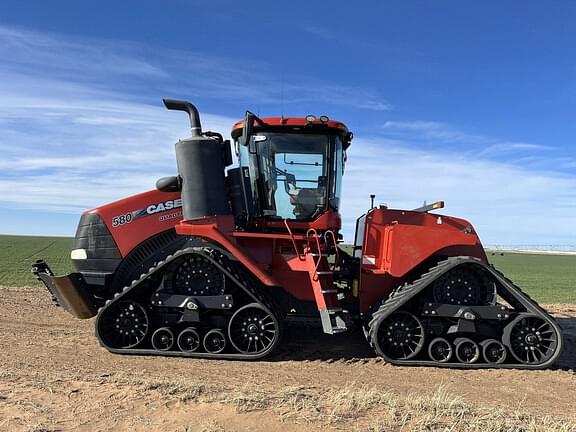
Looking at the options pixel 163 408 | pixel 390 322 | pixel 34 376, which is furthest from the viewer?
pixel 390 322

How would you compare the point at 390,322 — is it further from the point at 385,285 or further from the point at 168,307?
the point at 168,307

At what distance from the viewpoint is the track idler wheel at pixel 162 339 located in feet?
22.5

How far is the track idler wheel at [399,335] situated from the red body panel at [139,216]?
3.47 meters

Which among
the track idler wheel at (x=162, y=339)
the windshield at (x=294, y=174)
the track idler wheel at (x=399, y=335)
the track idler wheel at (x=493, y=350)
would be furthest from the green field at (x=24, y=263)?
the track idler wheel at (x=493, y=350)

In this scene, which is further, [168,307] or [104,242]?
[104,242]

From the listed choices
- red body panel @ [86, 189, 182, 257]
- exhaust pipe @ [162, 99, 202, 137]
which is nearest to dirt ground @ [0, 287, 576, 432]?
red body panel @ [86, 189, 182, 257]

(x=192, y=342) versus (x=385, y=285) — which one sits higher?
(x=385, y=285)

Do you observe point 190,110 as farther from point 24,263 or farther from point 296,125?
point 24,263

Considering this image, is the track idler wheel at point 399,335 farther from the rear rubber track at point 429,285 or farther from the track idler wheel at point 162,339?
the track idler wheel at point 162,339

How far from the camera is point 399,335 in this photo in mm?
6836

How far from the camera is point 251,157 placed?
24.7 feet

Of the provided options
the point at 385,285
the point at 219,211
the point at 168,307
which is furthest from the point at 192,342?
the point at 385,285

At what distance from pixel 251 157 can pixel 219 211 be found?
3.30 ft

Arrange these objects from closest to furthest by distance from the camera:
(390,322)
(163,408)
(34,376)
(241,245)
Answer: (163,408), (34,376), (390,322), (241,245)
